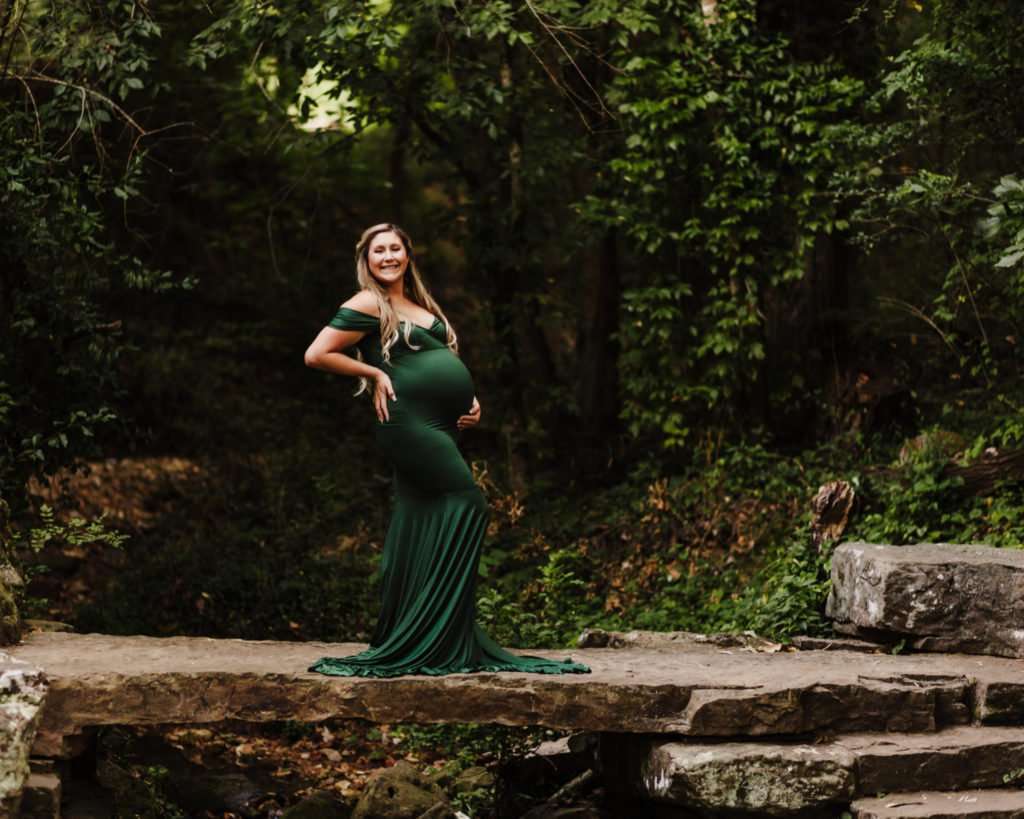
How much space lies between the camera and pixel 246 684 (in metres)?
6.68

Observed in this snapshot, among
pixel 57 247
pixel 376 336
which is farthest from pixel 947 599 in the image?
pixel 57 247

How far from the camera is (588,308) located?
550 inches

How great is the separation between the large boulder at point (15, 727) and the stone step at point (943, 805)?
3828 millimetres

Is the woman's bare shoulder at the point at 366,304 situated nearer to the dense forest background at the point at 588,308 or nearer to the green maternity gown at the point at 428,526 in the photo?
the green maternity gown at the point at 428,526

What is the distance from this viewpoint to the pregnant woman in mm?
7062

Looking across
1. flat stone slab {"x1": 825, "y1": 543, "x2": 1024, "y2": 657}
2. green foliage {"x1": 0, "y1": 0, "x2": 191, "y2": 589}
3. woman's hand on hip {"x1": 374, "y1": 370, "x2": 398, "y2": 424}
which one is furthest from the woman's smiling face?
flat stone slab {"x1": 825, "y1": 543, "x2": 1024, "y2": 657}

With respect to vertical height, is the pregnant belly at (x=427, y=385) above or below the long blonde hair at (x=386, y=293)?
below

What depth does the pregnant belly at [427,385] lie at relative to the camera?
23.4ft

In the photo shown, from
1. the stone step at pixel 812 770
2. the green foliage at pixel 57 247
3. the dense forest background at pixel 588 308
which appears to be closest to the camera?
the stone step at pixel 812 770

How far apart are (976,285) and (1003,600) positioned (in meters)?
3.55

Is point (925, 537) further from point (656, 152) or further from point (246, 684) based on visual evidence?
point (246, 684)

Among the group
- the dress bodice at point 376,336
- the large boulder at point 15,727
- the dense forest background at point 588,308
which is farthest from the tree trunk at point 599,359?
the large boulder at point 15,727

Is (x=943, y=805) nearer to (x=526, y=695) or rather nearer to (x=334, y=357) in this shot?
(x=526, y=695)

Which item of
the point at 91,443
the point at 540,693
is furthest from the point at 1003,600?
the point at 91,443
